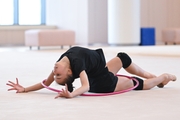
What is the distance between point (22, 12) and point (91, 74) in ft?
55.3

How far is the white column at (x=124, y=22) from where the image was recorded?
19594mm

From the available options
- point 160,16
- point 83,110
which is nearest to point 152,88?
point 83,110

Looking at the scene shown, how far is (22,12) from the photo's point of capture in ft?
72.0

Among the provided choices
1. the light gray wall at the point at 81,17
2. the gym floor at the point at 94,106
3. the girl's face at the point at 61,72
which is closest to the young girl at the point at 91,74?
the girl's face at the point at 61,72

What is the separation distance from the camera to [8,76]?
8070mm

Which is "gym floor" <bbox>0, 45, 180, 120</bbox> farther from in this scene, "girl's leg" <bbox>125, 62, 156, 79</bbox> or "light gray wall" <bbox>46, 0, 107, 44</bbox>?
"light gray wall" <bbox>46, 0, 107, 44</bbox>

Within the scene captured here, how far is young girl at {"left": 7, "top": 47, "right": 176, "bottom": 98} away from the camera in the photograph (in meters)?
5.18

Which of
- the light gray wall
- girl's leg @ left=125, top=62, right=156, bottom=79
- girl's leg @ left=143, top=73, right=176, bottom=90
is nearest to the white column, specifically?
the light gray wall

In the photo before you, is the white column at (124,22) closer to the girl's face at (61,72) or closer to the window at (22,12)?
the window at (22,12)

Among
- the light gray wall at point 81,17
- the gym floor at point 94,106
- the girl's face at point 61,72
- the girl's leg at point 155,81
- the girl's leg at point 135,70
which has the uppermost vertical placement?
the light gray wall at point 81,17

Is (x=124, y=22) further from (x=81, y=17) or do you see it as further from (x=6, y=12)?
(x=6, y=12)

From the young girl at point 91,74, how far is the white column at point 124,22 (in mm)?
13485

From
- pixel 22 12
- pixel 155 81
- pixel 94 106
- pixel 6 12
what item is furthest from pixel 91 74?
pixel 22 12

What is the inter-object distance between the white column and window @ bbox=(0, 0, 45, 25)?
3926mm
